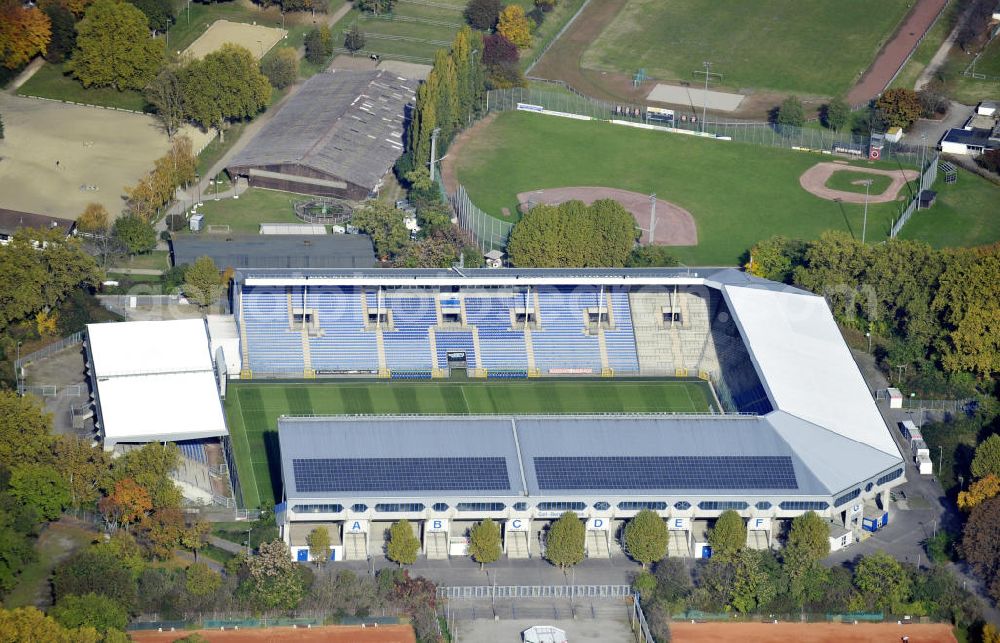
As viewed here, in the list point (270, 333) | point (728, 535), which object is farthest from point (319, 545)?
point (270, 333)

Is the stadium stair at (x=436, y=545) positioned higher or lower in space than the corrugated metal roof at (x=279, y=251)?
lower

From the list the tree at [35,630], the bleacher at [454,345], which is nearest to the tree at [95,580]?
the tree at [35,630]

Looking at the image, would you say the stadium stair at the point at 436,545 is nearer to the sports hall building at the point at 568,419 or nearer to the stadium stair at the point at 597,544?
the sports hall building at the point at 568,419

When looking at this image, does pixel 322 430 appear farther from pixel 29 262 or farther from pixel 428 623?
pixel 29 262

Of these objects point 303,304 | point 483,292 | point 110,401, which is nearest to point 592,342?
point 483,292

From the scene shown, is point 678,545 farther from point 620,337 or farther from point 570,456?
point 620,337

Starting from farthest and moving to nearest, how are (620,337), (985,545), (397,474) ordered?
(620,337)
(985,545)
(397,474)
